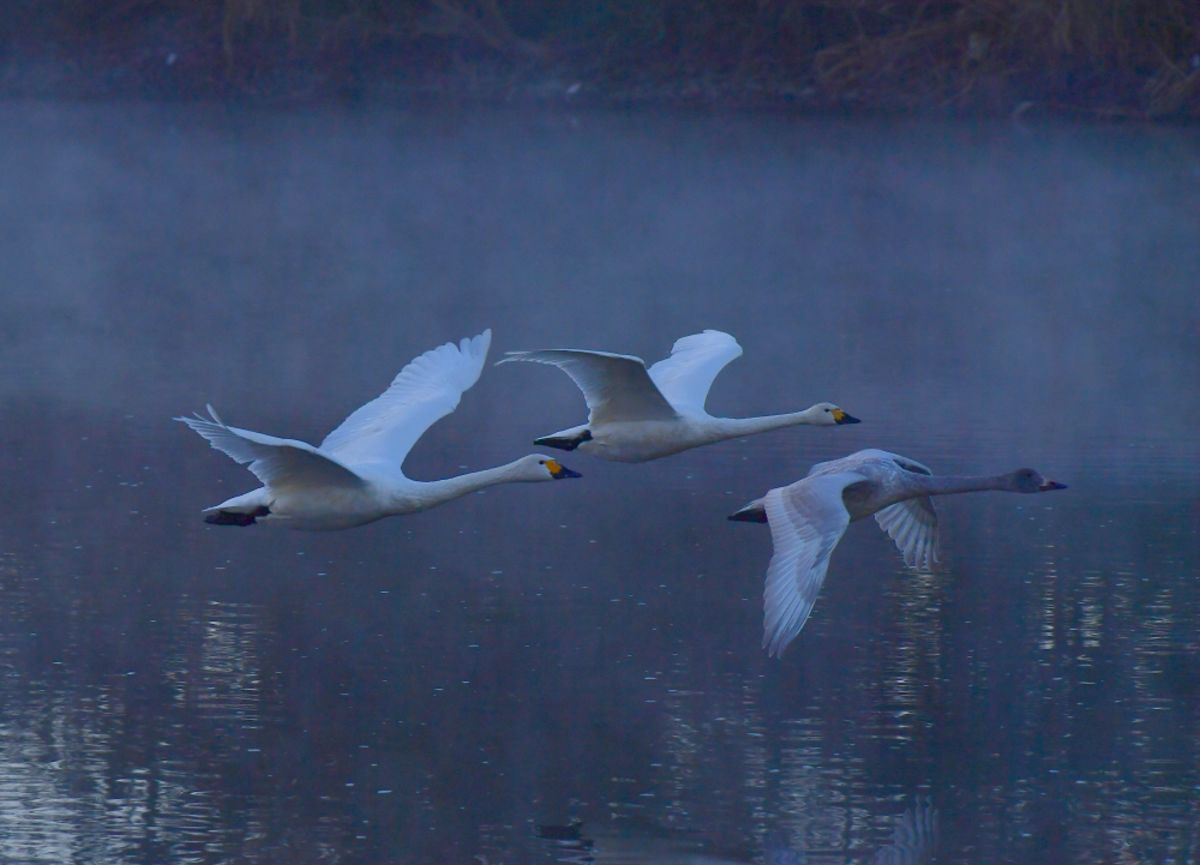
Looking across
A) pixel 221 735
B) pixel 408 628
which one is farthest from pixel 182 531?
pixel 221 735

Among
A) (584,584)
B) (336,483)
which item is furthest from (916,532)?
(336,483)

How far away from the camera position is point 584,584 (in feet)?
29.4

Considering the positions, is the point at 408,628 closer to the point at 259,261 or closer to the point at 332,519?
the point at 332,519

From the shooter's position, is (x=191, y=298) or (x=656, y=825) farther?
(x=191, y=298)

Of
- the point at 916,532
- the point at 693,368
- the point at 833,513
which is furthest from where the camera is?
the point at 693,368

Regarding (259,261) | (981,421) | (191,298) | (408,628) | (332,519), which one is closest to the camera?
(332,519)

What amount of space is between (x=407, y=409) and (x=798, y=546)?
6.83ft

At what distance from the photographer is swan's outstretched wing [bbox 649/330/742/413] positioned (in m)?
9.45

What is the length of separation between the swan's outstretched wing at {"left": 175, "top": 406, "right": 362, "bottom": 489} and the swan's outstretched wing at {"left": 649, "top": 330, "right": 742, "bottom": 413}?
187 cm

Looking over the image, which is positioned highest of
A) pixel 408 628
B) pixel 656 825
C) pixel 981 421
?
pixel 981 421

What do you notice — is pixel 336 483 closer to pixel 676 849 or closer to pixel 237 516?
pixel 237 516

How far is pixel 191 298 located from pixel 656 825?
10460 mm

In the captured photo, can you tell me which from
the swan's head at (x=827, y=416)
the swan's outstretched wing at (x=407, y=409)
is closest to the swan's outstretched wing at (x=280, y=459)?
the swan's outstretched wing at (x=407, y=409)

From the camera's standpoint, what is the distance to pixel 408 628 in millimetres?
8320
